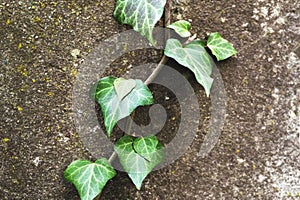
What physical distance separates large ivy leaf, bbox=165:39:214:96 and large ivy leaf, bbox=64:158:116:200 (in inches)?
11.7

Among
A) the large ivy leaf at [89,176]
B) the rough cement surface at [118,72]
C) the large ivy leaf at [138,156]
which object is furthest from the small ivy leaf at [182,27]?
the large ivy leaf at [89,176]

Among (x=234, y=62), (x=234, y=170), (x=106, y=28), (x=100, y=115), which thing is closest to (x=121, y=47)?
(x=106, y=28)

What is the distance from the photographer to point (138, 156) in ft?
3.32

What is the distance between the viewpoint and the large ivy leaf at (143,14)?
0.96 m

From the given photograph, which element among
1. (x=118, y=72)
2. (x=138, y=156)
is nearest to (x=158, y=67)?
(x=118, y=72)

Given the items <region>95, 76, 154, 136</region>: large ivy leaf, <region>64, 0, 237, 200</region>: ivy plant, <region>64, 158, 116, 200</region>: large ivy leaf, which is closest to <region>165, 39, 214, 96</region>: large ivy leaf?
<region>64, 0, 237, 200</region>: ivy plant

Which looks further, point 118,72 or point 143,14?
point 118,72

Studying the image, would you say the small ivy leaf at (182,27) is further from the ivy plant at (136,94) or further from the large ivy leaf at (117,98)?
the large ivy leaf at (117,98)

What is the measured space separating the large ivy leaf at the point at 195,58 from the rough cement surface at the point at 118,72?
69 millimetres

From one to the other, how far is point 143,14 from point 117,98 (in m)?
0.20

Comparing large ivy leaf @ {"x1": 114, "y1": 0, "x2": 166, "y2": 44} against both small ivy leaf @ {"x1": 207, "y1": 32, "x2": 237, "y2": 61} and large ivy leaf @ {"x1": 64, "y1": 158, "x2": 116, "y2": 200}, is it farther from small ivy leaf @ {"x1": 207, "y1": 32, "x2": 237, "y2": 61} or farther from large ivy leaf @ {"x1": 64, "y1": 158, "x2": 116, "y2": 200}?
large ivy leaf @ {"x1": 64, "y1": 158, "x2": 116, "y2": 200}

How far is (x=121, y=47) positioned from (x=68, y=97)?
179 mm

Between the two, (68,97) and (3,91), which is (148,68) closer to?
(68,97)

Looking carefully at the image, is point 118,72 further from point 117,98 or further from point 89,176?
point 89,176
